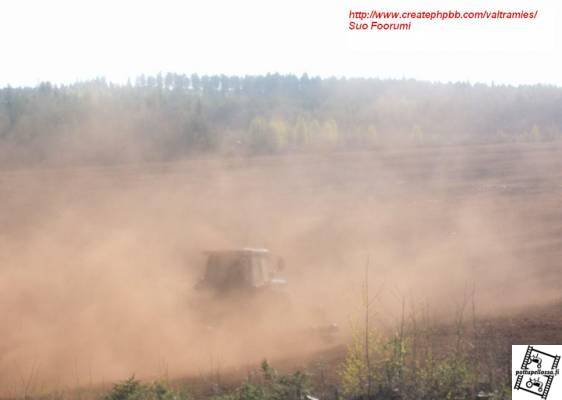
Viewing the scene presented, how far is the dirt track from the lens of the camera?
16156 millimetres

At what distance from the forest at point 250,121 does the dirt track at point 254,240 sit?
759 cm

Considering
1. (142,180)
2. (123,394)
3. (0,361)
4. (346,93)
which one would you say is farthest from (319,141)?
(346,93)

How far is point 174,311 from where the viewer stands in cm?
1662

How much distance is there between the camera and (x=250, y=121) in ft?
346

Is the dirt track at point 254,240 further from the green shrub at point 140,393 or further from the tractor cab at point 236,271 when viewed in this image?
the green shrub at point 140,393

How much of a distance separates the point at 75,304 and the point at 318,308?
22.9 ft

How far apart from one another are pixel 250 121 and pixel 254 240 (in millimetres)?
72761

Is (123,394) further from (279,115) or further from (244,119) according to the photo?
(279,115)

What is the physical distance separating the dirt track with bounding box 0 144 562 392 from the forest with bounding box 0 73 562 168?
7.59m

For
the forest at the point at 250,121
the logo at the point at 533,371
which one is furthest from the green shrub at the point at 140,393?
the forest at the point at 250,121

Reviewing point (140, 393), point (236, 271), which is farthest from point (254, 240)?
point (140, 393)

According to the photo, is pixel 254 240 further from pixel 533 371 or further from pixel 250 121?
pixel 250 121

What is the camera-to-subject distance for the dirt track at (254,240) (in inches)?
636

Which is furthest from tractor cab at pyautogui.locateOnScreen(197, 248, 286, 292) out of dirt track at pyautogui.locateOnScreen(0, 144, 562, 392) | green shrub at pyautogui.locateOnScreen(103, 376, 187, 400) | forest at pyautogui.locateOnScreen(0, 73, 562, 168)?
forest at pyautogui.locateOnScreen(0, 73, 562, 168)
